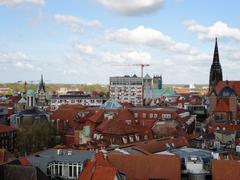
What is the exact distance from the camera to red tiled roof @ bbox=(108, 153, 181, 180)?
109ft

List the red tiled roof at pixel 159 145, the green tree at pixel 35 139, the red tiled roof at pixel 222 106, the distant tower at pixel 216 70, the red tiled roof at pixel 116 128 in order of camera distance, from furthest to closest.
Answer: the distant tower at pixel 216 70
the red tiled roof at pixel 222 106
the green tree at pixel 35 139
the red tiled roof at pixel 116 128
the red tiled roof at pixel 159 145

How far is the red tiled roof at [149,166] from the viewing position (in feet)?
109

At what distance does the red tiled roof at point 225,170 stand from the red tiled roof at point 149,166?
2.92m

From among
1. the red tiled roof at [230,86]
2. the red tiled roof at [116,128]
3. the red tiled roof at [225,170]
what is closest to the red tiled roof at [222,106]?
the red tiled roof at [230,86]

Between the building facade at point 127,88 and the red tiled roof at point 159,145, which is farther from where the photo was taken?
the building facade at point 127,88

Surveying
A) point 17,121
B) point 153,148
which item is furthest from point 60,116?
point 153,148

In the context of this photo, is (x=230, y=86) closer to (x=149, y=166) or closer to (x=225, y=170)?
(x=225, y=170)

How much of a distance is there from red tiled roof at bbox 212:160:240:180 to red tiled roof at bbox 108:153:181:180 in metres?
2.92

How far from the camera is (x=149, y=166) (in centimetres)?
3362

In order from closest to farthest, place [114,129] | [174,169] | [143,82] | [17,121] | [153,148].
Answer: [174,169] → [153,148] → [114,129] → [17,121] → [143,82]

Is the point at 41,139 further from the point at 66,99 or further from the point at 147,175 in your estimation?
the point at 66,99

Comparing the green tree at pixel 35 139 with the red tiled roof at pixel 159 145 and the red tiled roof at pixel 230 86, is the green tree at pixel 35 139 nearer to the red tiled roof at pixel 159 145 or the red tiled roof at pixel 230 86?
the red tiled roof at pixel 159 145

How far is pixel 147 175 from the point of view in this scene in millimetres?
33219

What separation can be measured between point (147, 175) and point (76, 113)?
183 feet
